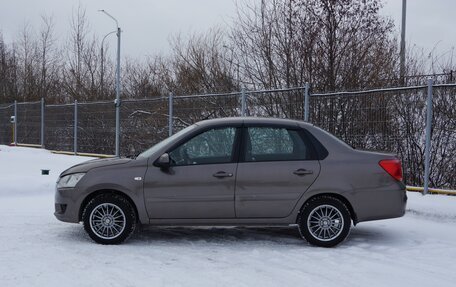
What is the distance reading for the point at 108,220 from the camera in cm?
614

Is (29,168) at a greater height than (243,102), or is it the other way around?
(243,102)

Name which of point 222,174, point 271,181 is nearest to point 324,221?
point 271,181

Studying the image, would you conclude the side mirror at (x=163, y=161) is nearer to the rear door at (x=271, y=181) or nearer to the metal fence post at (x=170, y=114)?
the rear door at (x=271, y=181)

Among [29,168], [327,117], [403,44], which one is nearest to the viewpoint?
[327,117]

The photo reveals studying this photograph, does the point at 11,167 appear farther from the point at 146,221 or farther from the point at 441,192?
the point at 441,192

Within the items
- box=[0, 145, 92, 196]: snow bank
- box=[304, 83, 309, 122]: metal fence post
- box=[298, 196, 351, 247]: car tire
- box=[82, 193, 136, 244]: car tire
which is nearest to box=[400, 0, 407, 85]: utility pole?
box=[304, 83, 309, 122]: metal fence post

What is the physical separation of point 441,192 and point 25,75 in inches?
1250

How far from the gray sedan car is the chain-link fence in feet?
11.1

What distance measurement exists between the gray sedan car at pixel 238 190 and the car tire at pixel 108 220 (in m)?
0.01

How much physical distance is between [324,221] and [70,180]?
3275mm

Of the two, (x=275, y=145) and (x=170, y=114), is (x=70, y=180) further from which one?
(x=170, y=114)

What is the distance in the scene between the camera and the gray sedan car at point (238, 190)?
607cm

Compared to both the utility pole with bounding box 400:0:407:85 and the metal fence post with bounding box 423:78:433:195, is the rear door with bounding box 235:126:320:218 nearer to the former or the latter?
the metal fence post with bounding box 423:78:433:195

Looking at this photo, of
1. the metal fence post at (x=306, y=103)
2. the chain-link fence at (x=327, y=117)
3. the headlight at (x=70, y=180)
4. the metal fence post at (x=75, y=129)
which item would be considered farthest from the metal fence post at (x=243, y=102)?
the metal fence post at (x=75, y=129)
